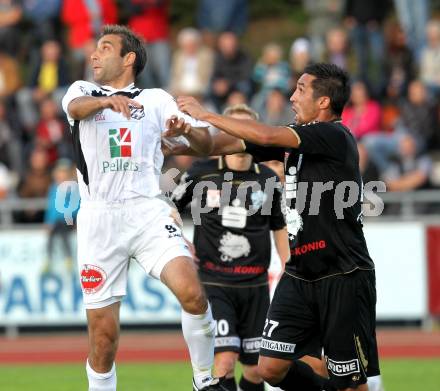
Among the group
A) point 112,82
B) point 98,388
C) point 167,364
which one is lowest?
point 167,364

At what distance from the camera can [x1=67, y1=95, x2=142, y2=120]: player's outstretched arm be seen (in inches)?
276

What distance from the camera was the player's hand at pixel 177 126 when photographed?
732 cm

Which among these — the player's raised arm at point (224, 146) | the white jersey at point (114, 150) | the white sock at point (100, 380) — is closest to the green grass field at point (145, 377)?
the white sock at point (100, 380)

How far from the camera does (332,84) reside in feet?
24.2

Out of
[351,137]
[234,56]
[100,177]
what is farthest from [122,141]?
[234,56]

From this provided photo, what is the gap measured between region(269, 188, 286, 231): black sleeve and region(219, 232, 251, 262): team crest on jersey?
1.08 ft

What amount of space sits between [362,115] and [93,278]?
8.88m

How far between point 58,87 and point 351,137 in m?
10.6

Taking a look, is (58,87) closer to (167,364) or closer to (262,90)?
(262,90)

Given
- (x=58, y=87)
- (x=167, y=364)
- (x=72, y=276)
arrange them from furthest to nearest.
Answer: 1. (x=58, y=87)
2. (x=72, y=276)
3. (x=167, y=364)

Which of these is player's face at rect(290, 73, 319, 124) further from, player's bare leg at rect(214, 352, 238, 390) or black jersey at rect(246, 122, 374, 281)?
player's bare leg at rect(214, 352, 238, 390)

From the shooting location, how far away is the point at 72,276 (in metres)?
15.2

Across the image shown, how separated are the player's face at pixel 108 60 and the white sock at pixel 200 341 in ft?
5.72

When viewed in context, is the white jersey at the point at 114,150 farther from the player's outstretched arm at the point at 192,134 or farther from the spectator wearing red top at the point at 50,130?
the spectator wearing red top at the point at 50,130
